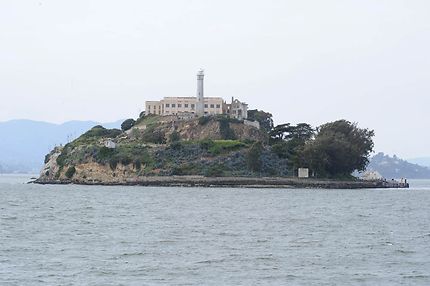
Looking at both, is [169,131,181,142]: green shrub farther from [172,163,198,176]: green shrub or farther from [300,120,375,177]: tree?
[300,120,375,177]: tree

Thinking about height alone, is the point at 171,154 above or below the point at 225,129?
below

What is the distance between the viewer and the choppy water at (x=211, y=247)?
31.7 meters

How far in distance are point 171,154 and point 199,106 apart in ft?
81.3

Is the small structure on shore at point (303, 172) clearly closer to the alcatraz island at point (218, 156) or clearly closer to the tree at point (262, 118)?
the alcatraz island at point (218, 156)

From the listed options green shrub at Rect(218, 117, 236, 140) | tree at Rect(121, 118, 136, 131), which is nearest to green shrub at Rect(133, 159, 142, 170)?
green shrub at Rect(218, 117, 236, 140)

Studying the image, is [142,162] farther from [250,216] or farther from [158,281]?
[158,281]

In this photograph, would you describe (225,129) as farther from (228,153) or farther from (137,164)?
(137,164)

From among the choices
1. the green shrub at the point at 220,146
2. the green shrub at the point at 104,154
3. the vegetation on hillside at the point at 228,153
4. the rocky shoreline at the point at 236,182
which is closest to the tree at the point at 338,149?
the vegetation on hillside at the point at 228,153

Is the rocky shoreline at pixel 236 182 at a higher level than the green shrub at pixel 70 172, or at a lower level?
lower

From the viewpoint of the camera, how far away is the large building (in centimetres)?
16188

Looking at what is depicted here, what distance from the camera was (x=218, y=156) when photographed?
136 metres

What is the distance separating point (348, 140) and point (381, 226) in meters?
82.4

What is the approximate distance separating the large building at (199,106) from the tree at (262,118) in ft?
15.5

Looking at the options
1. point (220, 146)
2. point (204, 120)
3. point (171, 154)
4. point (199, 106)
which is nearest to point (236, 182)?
point (220, 146)
